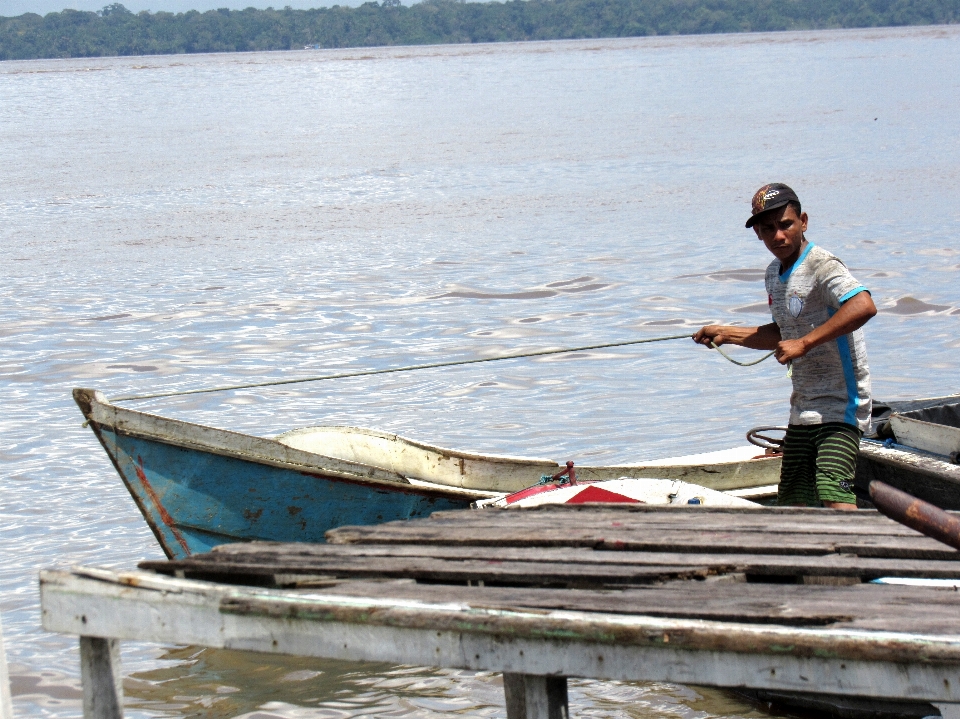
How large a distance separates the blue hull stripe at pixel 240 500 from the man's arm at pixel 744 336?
7.43 feet

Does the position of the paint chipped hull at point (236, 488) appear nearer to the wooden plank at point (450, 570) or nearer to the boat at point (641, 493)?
the boat at point (641, 493)

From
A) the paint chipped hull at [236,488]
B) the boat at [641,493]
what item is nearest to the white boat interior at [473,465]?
the paint chipped hull at [236,488]

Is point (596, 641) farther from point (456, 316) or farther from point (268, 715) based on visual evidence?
point (456, 316)

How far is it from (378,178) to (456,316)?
1410cm

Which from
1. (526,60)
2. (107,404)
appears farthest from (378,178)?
(526,60)

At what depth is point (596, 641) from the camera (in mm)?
3727

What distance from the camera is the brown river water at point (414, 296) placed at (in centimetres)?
816

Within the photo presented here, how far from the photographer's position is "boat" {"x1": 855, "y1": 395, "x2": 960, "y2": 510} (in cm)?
638

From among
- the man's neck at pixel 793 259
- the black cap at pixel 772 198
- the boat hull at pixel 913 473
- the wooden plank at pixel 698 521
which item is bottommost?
the boat hull at pixel 913 473

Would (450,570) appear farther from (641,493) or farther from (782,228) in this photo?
Result: (641,493)

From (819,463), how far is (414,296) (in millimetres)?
13016

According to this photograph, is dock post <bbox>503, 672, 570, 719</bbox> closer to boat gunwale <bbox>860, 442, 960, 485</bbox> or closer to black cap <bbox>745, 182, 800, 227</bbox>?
black cap <bbox>745, 182, 800, 227</bbox>

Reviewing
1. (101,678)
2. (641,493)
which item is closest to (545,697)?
(101,678)

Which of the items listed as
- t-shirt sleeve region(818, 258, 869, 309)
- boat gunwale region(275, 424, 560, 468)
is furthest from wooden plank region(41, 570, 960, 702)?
boat gunwale region(275, 424, 560, 468)
